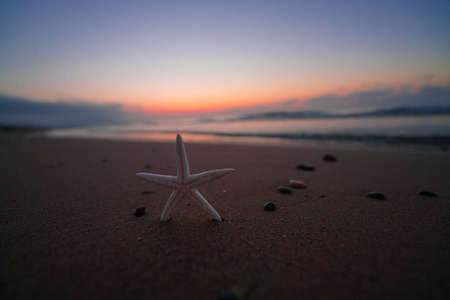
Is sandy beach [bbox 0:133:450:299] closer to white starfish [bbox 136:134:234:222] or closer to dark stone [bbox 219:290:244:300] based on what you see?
dark stone [bbox 219:290:244:300]

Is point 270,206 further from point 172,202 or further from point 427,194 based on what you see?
point 427,194

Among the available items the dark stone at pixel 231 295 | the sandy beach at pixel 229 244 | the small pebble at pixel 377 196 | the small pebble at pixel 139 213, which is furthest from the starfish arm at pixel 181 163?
the small pebble at pixel 377 196

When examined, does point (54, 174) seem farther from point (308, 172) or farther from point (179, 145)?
point (308, 172)

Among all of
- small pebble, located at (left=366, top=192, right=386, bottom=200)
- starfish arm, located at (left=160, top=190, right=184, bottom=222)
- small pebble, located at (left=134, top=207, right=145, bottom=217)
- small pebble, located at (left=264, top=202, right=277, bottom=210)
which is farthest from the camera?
small pebble, located at (left=366, top=192, right=386, bottom=200)

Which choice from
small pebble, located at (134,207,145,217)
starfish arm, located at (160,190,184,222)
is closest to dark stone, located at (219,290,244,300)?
starfish arm, located at (160,190,184,222)

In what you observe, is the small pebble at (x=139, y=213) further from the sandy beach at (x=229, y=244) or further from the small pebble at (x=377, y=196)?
the small pebble at (x=377, y=196)

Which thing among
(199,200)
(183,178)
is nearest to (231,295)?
(199,200)

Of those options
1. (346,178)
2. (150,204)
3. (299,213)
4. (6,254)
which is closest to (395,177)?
(346,178)
